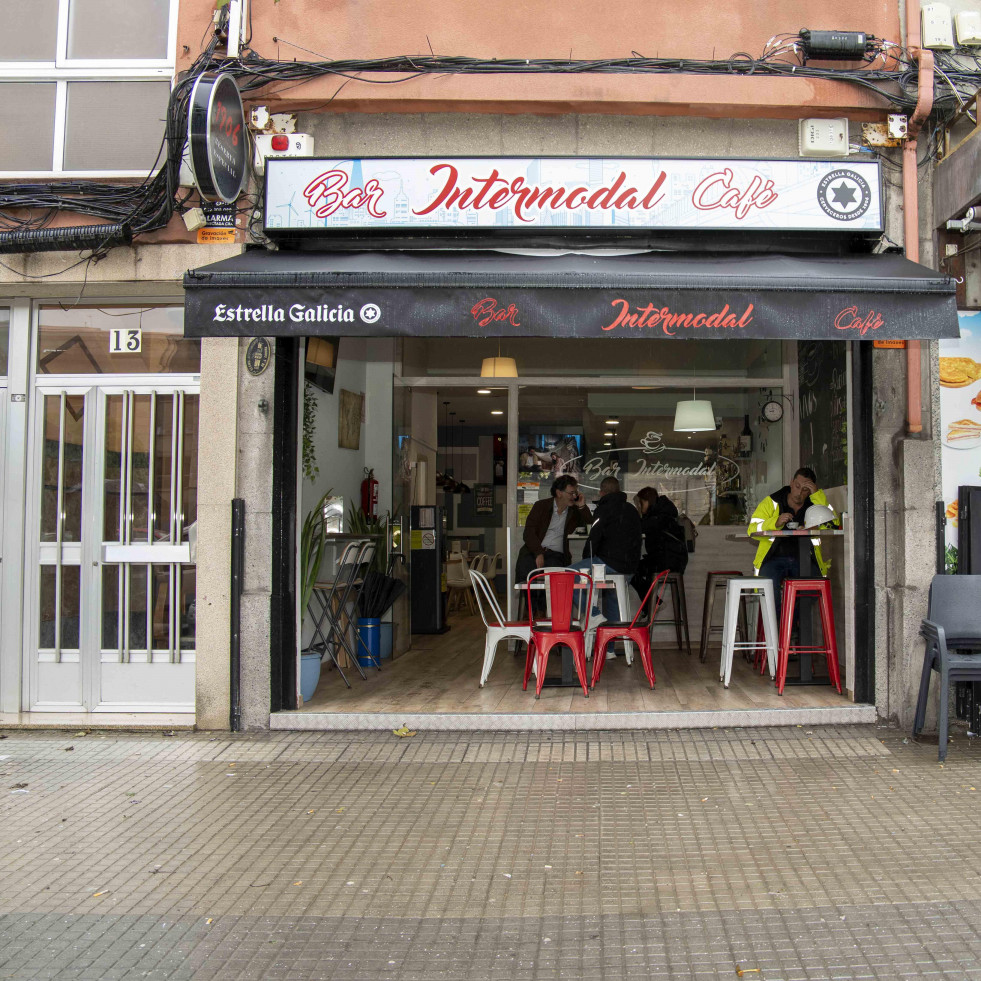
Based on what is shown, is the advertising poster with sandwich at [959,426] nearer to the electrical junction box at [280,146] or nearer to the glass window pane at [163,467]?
the electrical junction box at [280,146]

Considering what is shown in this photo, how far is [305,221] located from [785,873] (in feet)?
14.9

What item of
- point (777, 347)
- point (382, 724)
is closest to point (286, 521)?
point (382, 724)

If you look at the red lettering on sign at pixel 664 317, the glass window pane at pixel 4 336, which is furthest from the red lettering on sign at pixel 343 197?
the glass window pane at pixel 4 336

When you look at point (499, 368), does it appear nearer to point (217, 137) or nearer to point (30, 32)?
point (217, 137)

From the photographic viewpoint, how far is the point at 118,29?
242 inches

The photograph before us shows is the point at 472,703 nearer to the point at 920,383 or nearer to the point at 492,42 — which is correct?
the point at 920,383

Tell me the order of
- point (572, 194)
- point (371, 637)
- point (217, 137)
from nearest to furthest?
1. point (217, 137)
2. point (572, 194)
3. point (371, 637)

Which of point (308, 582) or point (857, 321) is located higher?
point (857, 321)

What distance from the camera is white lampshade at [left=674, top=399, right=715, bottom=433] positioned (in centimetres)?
853

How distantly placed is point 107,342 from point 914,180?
213 inches

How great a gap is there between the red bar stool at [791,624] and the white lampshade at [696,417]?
2.55 metres

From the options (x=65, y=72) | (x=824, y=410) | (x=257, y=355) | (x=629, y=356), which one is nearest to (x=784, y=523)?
(x=824, y=410)

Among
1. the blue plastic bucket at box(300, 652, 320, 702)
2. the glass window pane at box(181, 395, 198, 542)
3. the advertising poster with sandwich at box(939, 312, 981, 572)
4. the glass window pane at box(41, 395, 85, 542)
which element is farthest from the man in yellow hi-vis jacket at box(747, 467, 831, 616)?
the glass window pane at box(41, 395, 85, 542)

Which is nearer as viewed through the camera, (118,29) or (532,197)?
(532,197)
